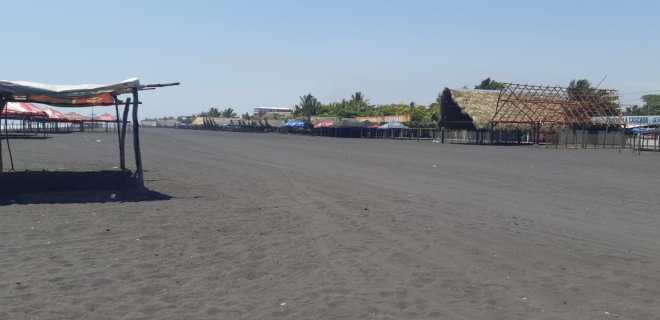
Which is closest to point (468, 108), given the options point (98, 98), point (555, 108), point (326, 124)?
point (555, 108)

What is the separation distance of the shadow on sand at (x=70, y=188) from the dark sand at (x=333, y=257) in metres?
0.56

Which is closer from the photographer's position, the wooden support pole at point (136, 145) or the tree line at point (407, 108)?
the wooden support pole at point (136, 145)

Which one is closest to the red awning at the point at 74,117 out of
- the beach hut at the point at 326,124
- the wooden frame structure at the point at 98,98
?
the beach hut at the point at 326,124

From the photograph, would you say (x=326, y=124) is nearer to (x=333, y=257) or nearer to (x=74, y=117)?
(x=74, y=117)

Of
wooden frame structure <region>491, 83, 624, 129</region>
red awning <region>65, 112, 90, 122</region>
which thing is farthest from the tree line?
red awning <region>65, 112, 90, 122</region>

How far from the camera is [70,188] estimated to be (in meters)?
12.3

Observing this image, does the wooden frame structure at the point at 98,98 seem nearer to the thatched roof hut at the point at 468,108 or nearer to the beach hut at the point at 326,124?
the thatched roof hut at the point at 468,108

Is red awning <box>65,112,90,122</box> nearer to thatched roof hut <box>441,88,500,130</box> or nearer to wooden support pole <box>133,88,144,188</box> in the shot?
thatched roof hut <box>441,88,500,130</box>

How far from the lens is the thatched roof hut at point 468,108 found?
5100 cm

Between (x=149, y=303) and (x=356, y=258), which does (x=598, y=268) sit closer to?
(x=356, y=258)

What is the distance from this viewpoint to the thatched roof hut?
167 ft

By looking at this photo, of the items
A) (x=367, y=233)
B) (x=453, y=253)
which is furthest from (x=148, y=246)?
(x=453, y=253)

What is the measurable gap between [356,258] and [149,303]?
8.26ft

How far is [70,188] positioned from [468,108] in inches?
1709
